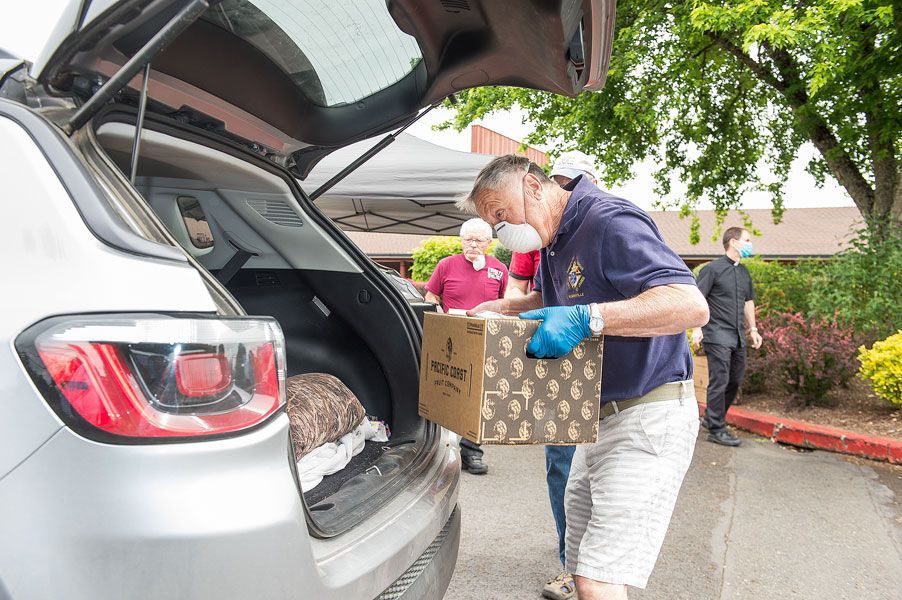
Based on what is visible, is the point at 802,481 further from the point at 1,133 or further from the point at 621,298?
the point at 1,133

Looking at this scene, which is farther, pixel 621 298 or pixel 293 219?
pixel 293 219

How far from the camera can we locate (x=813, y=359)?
7227 millimetres

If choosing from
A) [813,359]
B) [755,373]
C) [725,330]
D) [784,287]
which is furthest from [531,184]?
[784,287]

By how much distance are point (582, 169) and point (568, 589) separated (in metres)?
2.43

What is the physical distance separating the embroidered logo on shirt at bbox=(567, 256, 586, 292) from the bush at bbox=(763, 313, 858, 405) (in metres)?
5.78

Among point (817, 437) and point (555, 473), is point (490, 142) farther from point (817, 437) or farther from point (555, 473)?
point (555, 473)

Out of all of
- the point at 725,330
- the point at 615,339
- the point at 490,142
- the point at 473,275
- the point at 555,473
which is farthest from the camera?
the point at 490,142

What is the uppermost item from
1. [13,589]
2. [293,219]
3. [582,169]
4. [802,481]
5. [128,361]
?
[582,169]

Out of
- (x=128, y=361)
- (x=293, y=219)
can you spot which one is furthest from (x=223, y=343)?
(x=293, y=219)

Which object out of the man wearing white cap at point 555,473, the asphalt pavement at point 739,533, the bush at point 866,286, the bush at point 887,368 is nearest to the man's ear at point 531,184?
the man wearing white cap at point 555,473

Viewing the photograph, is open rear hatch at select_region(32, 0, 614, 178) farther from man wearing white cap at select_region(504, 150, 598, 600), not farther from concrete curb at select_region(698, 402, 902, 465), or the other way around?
concrete curb at select_region(698, 402, 902, 465)

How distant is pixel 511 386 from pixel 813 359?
623 cm

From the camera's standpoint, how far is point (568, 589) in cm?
325

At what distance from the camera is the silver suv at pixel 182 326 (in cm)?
124
